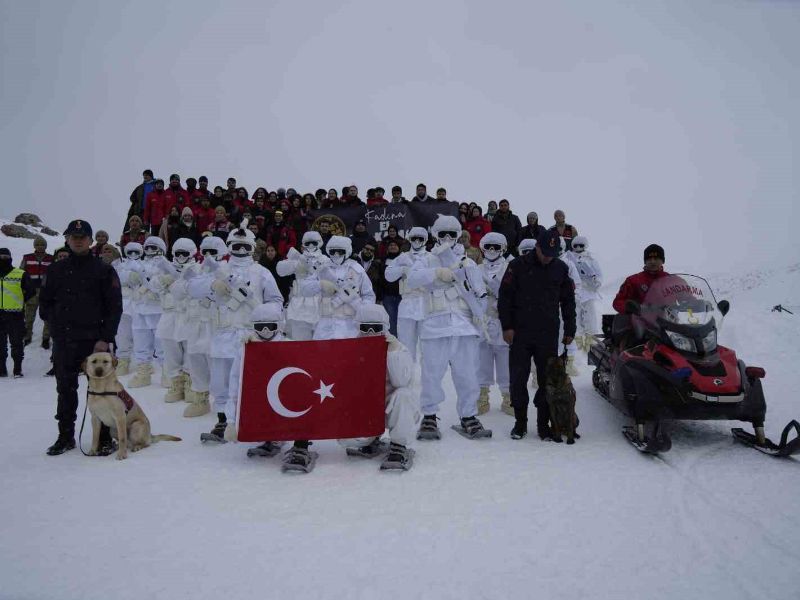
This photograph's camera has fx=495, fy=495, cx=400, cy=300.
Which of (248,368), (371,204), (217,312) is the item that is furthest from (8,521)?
(371,204)

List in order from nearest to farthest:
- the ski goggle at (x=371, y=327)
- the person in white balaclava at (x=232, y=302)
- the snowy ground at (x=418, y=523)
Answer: the snowy ground at (x=418, y=523)
the ski goggle at (x=371, y=327)
the person in white balaclava at (x=232, y=302)

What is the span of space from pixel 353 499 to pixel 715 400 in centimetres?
342

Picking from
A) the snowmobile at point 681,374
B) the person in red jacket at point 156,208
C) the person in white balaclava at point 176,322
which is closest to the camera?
the snowmobile at point 681,374

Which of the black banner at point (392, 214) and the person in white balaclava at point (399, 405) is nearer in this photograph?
the person in white balaclava at point (399, 405)

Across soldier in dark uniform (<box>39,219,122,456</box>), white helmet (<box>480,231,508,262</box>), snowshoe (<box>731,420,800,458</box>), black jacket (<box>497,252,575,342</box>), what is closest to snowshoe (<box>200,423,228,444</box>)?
soldier in dark uniform (<box>39,219,122,456</box>)

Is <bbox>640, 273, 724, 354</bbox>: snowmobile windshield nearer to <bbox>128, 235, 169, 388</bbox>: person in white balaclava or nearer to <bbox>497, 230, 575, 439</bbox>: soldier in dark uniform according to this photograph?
<bbox>497, 230, 575, 439</bbox>: soldier in dark uniform

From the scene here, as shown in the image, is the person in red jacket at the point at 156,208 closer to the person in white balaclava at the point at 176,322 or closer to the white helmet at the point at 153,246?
the white helmet at the point at 153,246

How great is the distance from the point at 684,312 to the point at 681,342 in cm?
32

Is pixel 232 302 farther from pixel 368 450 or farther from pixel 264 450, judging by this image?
pixel 368 450

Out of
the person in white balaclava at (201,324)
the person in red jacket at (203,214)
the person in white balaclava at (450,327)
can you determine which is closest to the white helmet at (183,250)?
the person in white balaclava at (201,324)

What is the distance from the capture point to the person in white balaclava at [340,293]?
650 cm

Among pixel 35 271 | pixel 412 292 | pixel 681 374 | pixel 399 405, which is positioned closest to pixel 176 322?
pixel 412 292

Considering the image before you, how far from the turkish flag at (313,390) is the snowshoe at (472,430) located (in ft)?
4.45

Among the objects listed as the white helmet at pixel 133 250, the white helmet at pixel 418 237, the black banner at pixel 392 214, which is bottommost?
the white helmet at pixel 133 250
